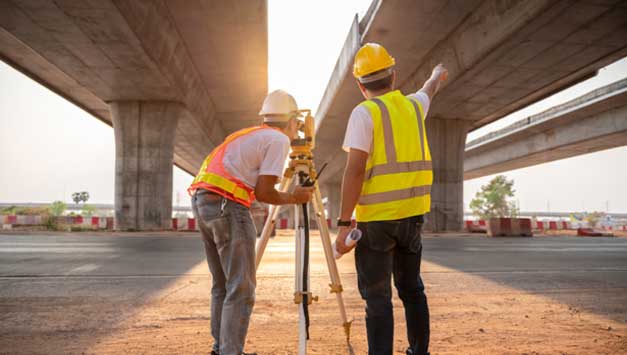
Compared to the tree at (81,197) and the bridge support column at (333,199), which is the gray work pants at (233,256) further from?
the tree at (81,197)

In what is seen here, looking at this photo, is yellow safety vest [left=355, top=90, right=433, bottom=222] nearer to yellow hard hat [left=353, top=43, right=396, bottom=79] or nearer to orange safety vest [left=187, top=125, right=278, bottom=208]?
yellow hard hat [left=353, top=43, right=396, bottom=79]

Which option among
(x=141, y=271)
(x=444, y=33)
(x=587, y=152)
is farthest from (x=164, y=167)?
(x=587, y=152)

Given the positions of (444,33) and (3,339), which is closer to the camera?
(3,339)

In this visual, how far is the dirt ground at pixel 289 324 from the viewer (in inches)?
134

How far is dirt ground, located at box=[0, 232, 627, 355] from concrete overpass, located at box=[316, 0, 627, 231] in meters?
11.0

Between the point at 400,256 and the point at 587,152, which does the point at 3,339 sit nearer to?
the point at 400,256

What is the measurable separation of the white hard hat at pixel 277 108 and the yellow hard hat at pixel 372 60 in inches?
21.0

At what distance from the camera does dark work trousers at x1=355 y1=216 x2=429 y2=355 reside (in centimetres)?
266

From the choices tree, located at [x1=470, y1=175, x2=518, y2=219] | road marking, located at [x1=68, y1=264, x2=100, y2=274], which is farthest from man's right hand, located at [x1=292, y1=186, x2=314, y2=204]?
tree, located at [x1=470, y1=175, x2=518, y2=219]

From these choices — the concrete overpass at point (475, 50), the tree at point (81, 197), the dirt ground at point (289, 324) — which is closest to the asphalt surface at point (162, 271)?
the dirt ground at point (289, 324)

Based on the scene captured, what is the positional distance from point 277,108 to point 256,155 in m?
0.39

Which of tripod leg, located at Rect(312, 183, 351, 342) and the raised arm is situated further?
the raised arm

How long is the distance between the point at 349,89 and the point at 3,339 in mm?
21162

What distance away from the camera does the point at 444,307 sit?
4750 mm
